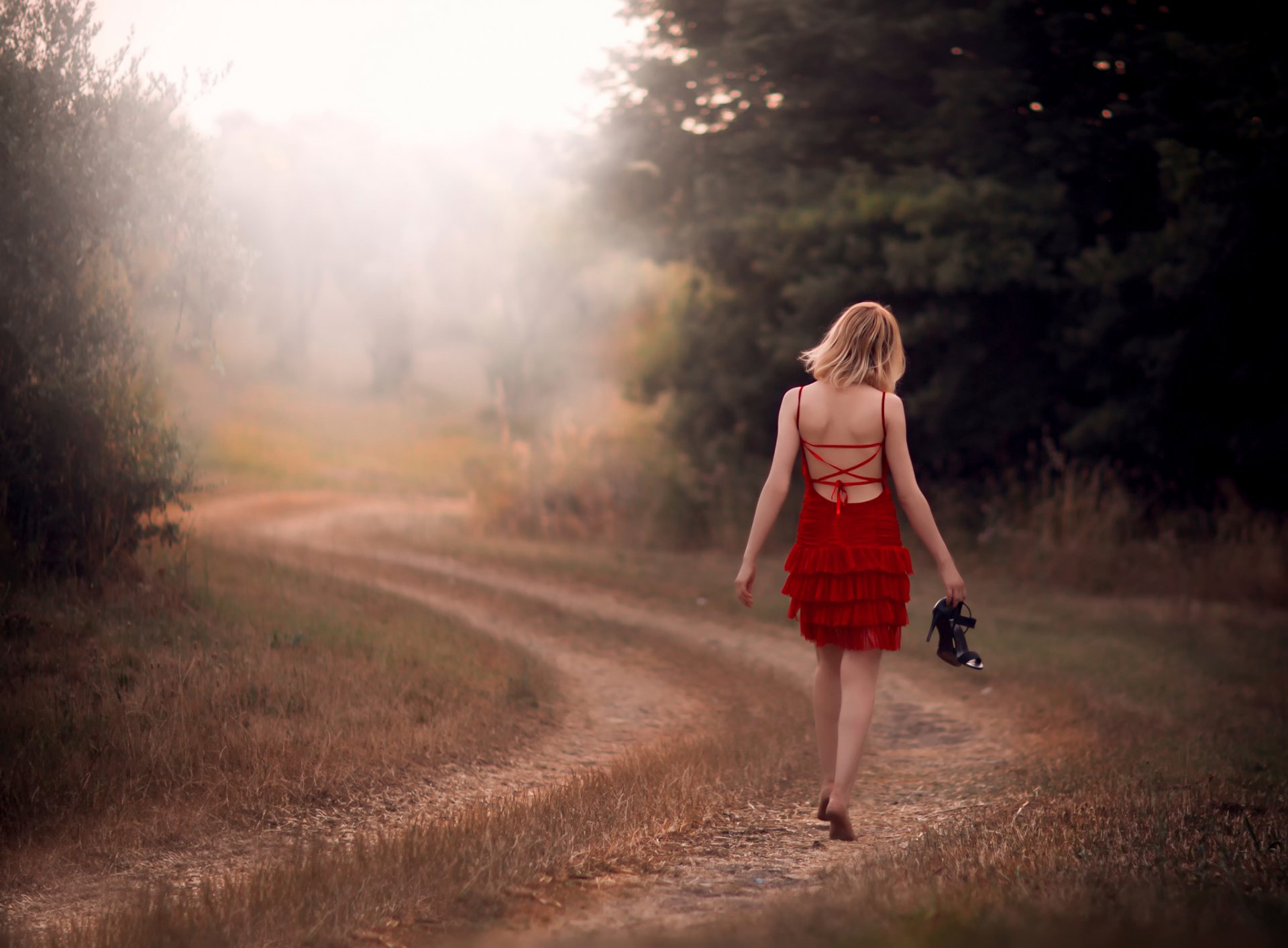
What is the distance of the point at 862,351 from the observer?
4.87 meters

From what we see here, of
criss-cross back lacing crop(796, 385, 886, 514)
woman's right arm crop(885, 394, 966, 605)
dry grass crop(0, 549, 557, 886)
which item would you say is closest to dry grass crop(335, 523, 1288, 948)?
woman's right arm crop(885, 394, 966, 605)

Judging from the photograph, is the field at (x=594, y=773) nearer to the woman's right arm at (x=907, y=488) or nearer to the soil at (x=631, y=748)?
the soil at (x=631, y=748)

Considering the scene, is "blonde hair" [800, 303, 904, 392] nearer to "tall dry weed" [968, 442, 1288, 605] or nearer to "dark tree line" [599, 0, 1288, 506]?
"dark tree line" [599, 0, 1288, 506]

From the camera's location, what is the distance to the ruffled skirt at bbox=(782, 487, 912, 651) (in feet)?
16.0

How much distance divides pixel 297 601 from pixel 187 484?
1381mm

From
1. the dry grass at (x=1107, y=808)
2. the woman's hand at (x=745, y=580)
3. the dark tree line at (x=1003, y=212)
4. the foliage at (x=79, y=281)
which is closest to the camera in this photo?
the dry grass at (x=1107, y=808)

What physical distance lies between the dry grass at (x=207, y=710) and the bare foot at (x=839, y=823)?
265cm

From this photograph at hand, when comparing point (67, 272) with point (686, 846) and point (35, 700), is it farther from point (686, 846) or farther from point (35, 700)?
point (686, 846)

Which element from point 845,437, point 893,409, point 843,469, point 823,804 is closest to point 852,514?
point 843,469

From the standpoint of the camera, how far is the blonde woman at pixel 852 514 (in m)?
4.88

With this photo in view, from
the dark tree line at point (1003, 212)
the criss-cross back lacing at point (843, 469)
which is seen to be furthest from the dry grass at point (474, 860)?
the dark tree line at point (1003, 212)

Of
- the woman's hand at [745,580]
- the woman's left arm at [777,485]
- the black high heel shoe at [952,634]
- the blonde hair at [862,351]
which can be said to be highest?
the blonde hair at [862,351]

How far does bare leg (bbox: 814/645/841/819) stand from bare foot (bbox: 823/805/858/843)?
14 cm

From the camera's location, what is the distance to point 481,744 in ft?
23.2
